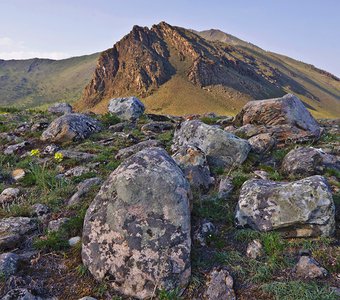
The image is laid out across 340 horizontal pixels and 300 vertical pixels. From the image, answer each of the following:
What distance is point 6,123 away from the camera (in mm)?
19000

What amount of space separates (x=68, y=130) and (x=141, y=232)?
983 cm

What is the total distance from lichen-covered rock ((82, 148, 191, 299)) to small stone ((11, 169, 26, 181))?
498 centimetres

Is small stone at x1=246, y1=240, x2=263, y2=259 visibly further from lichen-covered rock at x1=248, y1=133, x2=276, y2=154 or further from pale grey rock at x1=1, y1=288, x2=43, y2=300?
lichen-covered rock at x1=248, y1=133, x2=276, y2=154

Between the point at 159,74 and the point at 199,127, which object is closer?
the point at 199,127

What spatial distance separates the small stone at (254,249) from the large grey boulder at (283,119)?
751 centimetres

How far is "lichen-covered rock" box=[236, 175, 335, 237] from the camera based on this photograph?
247 inches

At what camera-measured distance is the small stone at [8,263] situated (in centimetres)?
550

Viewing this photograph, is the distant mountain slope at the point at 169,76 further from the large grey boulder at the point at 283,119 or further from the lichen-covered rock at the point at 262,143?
the lichen-covered rock at the point at 262,143

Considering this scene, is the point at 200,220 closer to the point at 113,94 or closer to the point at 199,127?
the point at 199,127

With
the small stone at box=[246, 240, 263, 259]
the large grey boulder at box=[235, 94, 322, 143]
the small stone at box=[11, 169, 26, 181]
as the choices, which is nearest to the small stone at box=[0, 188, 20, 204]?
the small stone at box=[11, 169, 26, 181]

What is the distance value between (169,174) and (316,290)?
3015mm

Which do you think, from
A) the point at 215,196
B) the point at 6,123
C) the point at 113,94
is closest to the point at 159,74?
the point at 113,94

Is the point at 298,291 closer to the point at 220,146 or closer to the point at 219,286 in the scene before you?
the point at 219,286

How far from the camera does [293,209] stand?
641cm
